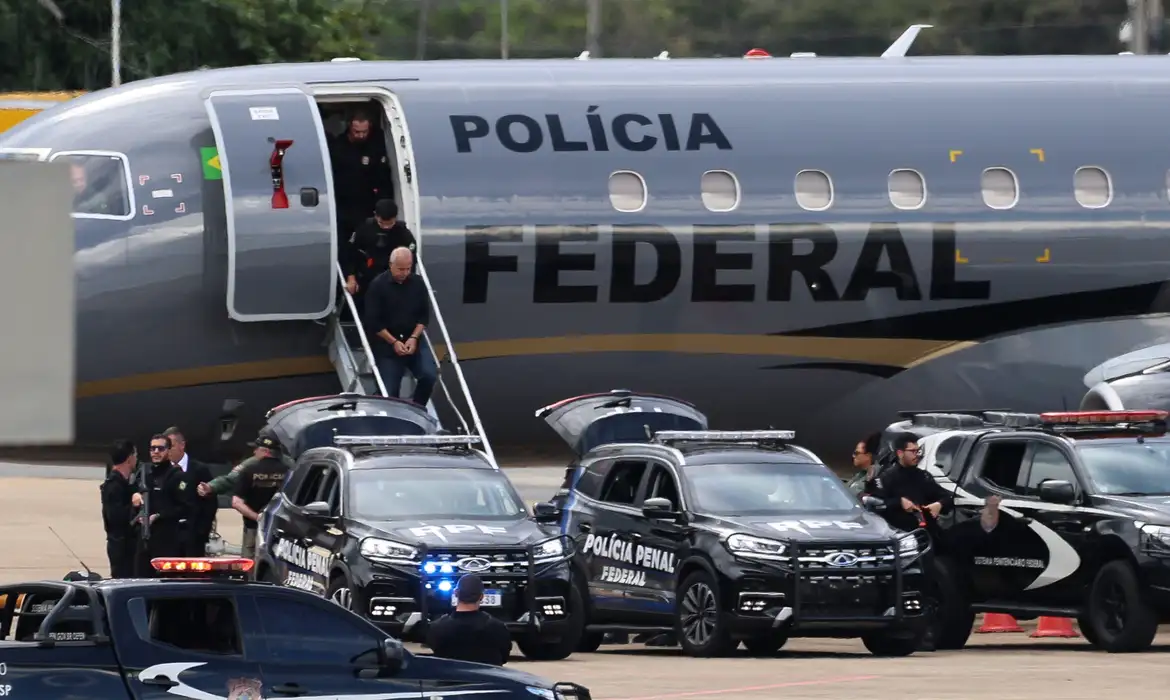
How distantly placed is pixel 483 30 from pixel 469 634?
91.5 m

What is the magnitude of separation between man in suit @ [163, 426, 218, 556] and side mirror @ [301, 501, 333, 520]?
1364mm

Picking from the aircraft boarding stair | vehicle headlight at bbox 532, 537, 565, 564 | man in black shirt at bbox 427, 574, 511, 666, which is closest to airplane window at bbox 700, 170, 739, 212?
→ the aircraft boarding stair

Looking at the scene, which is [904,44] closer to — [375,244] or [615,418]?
[615,418]

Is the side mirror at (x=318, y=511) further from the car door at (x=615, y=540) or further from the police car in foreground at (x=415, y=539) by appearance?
the car door at (x=615, y=540)

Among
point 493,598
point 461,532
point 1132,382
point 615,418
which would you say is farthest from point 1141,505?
point 461,532

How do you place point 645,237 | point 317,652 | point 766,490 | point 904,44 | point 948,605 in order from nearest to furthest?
point 317,652
point 766,490
point 948,605
point 645,237
point 904,44

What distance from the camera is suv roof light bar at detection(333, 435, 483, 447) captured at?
18203 mm

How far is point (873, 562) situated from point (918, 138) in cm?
504

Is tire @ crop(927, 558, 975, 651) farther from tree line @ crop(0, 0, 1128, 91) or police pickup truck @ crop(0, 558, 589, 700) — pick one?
tree line @ crop(0, 0, 1128, 91)

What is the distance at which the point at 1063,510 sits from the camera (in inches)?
742

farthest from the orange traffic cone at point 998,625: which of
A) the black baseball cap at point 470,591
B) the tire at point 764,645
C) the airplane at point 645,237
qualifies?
the black baseball cap at point 470,591

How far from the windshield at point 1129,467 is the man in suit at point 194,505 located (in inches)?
296

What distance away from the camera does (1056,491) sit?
18.4m

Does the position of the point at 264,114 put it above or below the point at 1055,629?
above
